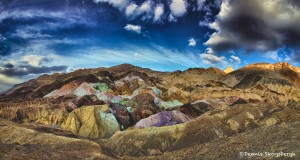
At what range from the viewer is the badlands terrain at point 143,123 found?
32062mm

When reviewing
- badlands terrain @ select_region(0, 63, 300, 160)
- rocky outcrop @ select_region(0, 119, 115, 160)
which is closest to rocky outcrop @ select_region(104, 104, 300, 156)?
badlands terrain @ select_region(0, 63, 300, 160)

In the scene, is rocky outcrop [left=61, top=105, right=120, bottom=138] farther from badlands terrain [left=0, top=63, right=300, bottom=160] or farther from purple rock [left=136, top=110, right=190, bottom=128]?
purple rock [left=136, top=110, right=190, bottom=128]

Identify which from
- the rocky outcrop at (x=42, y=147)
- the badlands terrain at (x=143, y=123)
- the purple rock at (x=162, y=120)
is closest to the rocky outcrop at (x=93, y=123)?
the badlands terrain at (x=143, y=123)

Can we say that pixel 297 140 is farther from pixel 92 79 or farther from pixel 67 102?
pixel 92 79

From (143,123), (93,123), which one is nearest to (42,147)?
(143,123)

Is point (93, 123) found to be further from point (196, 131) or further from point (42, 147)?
point (42, 147)

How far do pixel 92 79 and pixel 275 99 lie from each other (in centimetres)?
7410

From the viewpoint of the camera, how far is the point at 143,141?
49031 mm

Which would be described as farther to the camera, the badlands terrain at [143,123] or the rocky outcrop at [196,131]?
the rocky outcrop at [196,131]

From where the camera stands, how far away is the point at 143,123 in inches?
2864

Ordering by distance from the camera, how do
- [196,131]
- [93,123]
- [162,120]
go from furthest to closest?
[93,123], [162,120], [196,131]

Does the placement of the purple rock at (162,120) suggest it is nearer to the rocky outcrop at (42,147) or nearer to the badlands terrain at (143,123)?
the badlands terrain at (143,123)

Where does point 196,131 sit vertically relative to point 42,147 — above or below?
above

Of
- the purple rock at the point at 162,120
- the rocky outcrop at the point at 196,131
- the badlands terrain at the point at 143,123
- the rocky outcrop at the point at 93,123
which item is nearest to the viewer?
the badlands terrain at the point at 143,123
